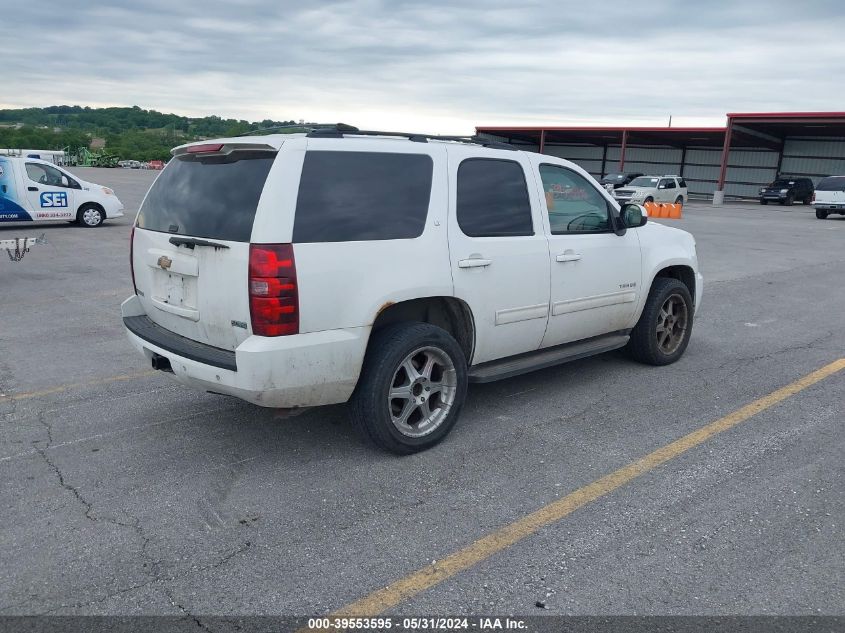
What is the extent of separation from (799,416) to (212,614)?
4.26 metres

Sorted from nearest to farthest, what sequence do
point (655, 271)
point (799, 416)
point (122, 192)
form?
point (799, 416), point (655, 271), point (122, 192)

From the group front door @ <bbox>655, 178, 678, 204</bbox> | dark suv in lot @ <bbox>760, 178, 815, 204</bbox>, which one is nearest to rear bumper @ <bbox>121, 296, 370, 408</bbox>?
front door @ <bbox>655, 178, 678, 204</bbox>

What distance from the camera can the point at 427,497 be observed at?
12.5 feet

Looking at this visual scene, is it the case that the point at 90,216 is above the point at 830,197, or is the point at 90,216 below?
below

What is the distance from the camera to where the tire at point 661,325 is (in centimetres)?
609

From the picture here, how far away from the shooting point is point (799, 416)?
512cm

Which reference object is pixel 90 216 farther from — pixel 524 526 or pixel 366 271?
pixel 524 526

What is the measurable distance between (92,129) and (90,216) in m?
146

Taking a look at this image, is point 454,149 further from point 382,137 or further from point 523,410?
point 523,410

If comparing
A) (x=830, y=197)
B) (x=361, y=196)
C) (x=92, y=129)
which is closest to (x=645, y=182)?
(x=830, y=197)

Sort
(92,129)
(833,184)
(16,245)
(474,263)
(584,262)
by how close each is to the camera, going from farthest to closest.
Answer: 1. (92,129)
2. (833,184)
3. (16,245)
4. (584,262)
5. (474,263)

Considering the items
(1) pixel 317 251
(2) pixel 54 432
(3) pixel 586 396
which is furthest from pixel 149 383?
(3) pixel 586 396

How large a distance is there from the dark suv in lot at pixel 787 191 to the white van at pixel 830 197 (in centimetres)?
1092

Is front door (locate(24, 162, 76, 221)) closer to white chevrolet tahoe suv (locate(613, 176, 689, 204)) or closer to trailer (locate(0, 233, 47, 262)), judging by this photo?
trailer (locate(0, 233, 47, 262))
